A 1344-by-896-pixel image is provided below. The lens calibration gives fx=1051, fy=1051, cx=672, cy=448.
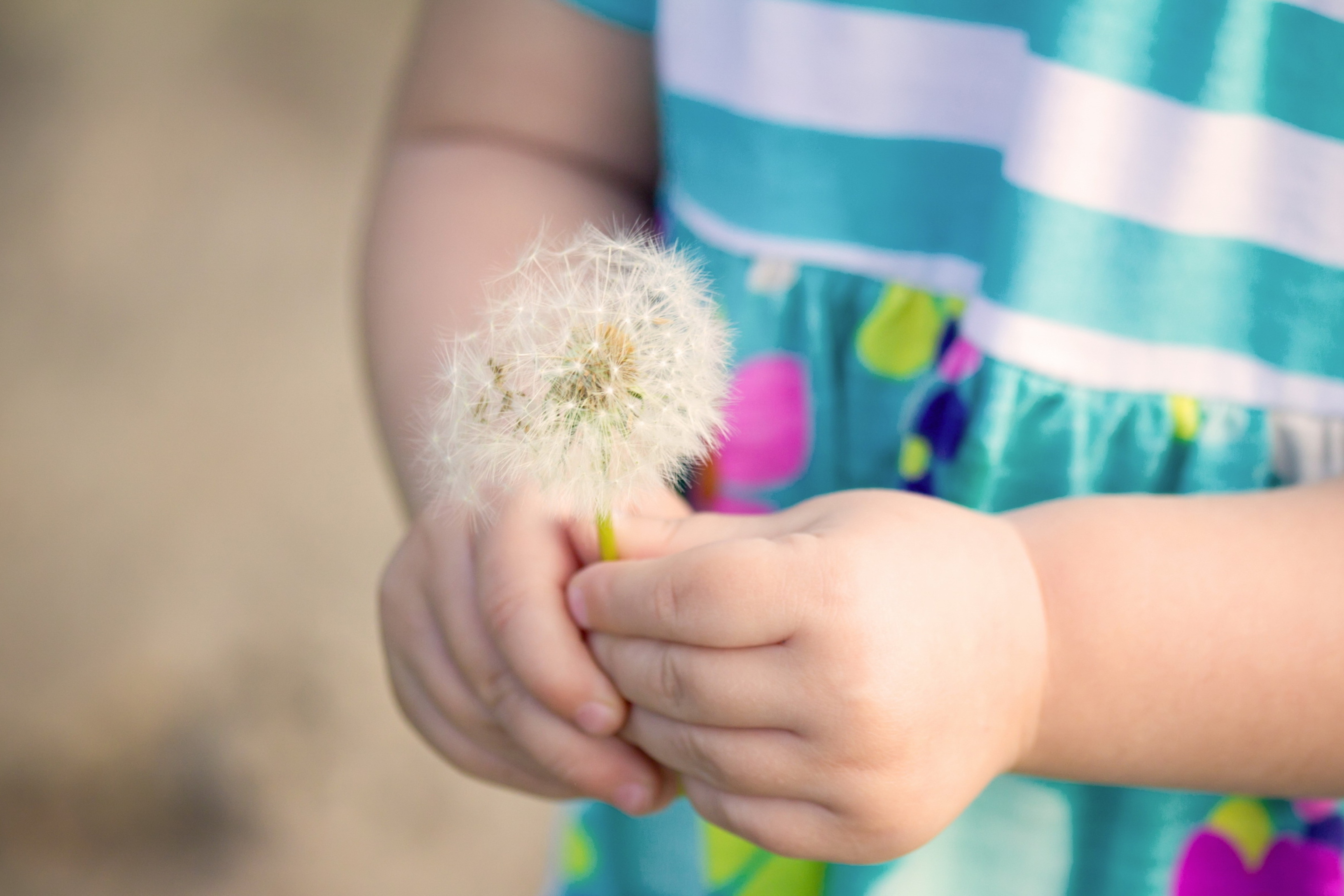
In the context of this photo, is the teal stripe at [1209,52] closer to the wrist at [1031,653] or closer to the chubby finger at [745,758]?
the wrist at [1031,653]

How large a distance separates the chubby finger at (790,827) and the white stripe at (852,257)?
0.32 meters

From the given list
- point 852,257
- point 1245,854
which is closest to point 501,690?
point 852,257

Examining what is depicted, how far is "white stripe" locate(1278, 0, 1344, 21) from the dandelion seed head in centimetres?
35

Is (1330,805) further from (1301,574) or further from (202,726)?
(202,726)

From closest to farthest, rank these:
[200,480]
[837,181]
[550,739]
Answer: [550,739] < [837,181] < [200,480]

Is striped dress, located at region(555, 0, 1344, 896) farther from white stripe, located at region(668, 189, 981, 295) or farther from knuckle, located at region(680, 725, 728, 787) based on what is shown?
knuckle, located at region(680, 725, 728, 787)

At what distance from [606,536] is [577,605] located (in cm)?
5

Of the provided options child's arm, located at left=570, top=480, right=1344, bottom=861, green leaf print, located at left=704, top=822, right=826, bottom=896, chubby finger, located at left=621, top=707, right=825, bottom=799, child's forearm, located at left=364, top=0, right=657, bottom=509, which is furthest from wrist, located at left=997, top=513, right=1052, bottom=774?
child's forearm, located at left=364, top=0, right=657, bottom=509

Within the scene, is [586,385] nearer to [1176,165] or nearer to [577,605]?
[577,605]

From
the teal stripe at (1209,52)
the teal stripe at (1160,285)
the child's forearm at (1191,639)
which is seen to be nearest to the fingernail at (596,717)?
the child's forearm at (1191,639)

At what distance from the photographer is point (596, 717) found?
0.53 metres

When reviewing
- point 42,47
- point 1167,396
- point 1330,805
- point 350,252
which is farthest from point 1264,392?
point 42,47

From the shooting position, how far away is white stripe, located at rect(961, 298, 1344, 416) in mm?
595

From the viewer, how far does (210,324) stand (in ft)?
7.20
